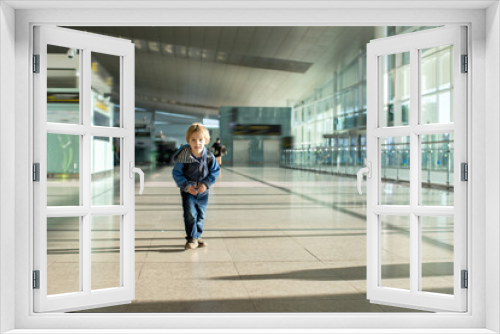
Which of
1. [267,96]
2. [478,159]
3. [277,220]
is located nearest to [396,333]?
[478,159]

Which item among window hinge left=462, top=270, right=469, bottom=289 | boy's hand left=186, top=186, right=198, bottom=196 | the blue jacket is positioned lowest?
window hinge left=462, top=270, right=469, bottom=289

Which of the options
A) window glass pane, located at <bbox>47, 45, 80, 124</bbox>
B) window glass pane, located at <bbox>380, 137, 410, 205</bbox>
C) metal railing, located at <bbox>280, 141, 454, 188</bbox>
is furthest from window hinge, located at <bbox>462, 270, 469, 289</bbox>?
window glass pane, located at <bbox>47, 45, 80, 124</bbox>

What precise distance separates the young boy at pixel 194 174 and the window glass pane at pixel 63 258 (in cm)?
130

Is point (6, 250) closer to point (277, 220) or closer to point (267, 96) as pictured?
point (277, 220)

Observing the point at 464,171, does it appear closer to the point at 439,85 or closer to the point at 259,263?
the point at 259,263

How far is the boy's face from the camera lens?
5613 millimetres

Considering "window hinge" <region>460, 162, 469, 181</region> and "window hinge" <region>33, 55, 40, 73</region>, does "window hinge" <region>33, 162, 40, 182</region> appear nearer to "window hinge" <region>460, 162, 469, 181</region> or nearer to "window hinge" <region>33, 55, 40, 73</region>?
"window hinge" <region>33, 55, 40, 73</region>

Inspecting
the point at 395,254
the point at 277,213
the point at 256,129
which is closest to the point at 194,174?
the point at 395,254

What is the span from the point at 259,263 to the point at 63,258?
2.02 meters

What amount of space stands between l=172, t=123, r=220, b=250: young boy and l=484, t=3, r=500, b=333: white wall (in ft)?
10.4

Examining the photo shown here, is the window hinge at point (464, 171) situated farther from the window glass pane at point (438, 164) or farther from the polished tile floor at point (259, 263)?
the window glass pane at point (438, 164)

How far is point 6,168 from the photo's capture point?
119 inches

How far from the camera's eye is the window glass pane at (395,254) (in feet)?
14.1

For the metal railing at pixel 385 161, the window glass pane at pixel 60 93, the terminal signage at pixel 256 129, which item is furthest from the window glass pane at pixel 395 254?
the terminal signage at pixel 256 129
